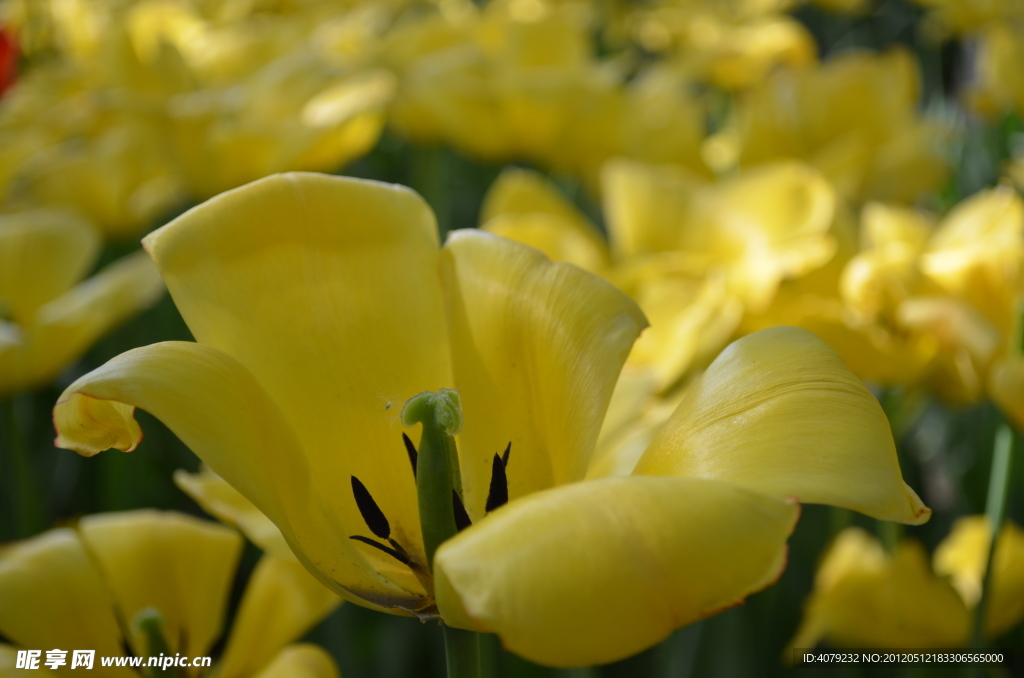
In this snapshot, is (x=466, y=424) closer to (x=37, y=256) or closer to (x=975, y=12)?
(x=37, y=256)

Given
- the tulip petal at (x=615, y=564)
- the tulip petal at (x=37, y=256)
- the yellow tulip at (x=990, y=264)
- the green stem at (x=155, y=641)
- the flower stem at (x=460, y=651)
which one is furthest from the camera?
the tulip petal at (x=37, y=256)

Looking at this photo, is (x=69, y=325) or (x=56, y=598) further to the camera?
(x=69, y=325)

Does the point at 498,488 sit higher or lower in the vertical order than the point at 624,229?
higher

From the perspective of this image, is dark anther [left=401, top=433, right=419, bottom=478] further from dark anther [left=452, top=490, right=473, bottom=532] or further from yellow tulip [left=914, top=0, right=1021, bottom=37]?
yellow tulip [left=914, top=0, right=1021, bottom=37]

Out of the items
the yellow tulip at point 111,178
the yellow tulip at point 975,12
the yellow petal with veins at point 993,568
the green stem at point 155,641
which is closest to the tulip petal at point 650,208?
the yellow petal with veins at point 993,568

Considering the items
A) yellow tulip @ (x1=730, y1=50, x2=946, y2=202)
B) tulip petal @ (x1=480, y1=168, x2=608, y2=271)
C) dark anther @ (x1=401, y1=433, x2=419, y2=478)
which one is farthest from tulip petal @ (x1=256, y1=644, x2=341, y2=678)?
yellow tulip @ (x1=730, y1=50, x2=946, y2=202)

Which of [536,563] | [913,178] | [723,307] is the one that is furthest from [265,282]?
[913,178]

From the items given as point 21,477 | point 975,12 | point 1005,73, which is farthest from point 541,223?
point 975,12

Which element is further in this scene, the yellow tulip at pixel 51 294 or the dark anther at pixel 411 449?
the yellow tulip at pixel 51 294

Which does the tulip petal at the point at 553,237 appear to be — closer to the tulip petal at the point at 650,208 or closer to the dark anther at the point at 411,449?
the tulip petal at the point at 650,208
